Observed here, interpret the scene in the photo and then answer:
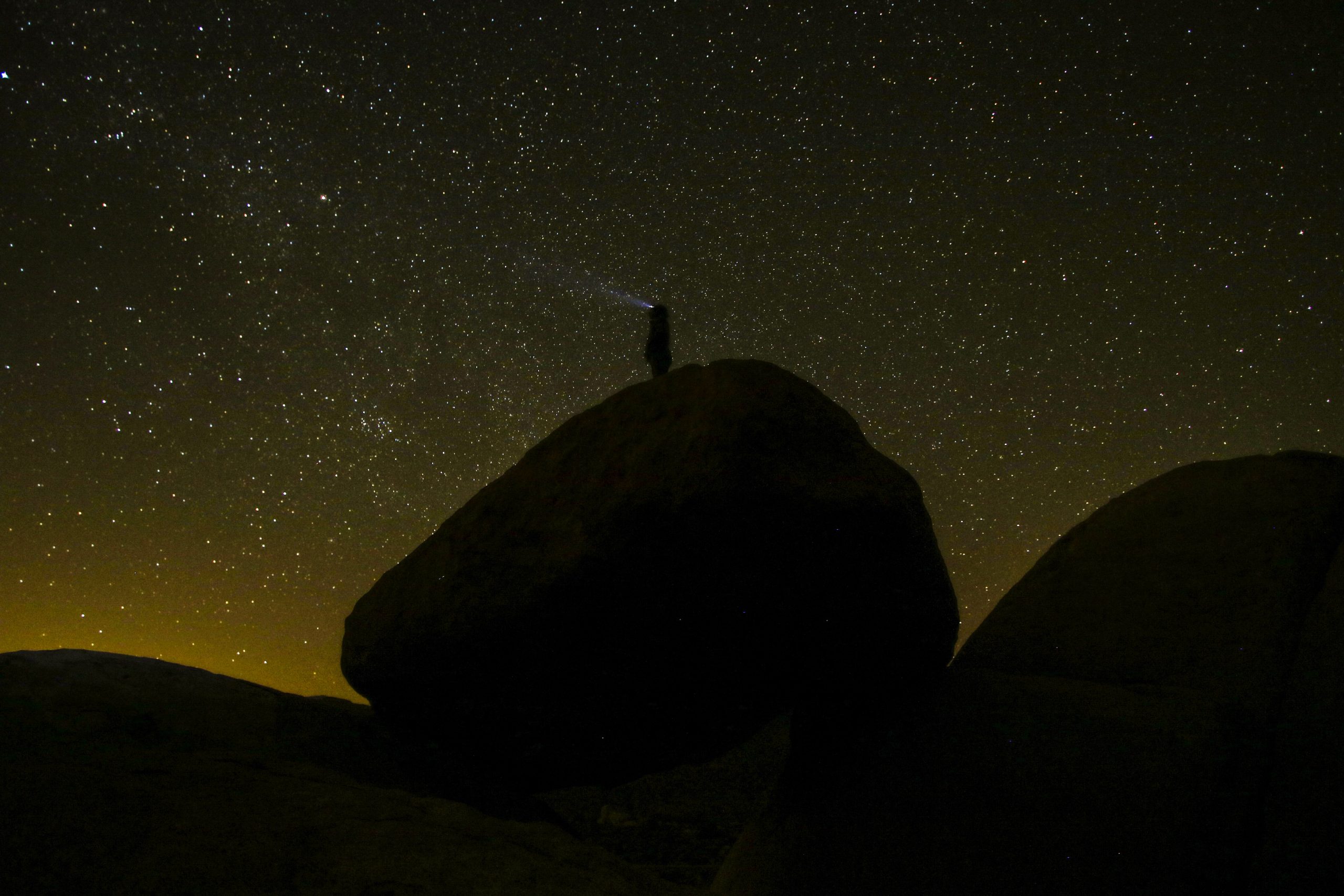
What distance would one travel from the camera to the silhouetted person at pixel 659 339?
646cm

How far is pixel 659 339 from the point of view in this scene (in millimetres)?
6461

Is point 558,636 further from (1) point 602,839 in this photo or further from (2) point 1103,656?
(1) point 602,839

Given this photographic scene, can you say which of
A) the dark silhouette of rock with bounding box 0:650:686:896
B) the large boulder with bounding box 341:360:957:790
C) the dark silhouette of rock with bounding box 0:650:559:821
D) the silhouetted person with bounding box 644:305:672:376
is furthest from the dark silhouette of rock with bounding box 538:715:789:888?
the silhouetted person with bounding box 644:305:672:376

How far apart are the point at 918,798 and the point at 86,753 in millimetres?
3365

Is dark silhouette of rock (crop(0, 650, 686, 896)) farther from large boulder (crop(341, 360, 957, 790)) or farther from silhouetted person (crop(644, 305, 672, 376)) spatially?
silhouetted person (crop(644, 305, 672, 376))

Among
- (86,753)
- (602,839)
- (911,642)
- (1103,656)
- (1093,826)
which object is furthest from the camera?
(602,839)

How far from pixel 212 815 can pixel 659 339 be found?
489 centimetres

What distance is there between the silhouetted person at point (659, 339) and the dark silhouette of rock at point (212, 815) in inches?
156

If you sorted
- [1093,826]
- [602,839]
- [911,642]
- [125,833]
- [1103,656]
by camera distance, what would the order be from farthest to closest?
[602,839] < [1103,656] < [911,642] < [1093,826] < [125,833]

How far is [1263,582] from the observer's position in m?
3.46

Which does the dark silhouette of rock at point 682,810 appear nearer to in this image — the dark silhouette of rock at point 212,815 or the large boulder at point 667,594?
the large boulder at point 667,594

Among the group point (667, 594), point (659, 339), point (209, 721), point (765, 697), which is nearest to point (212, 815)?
point (209, 721)

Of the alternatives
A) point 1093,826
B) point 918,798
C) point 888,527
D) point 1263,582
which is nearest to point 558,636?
point 888,527

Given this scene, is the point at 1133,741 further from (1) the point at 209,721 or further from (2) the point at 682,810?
(2) the point at 682,810
